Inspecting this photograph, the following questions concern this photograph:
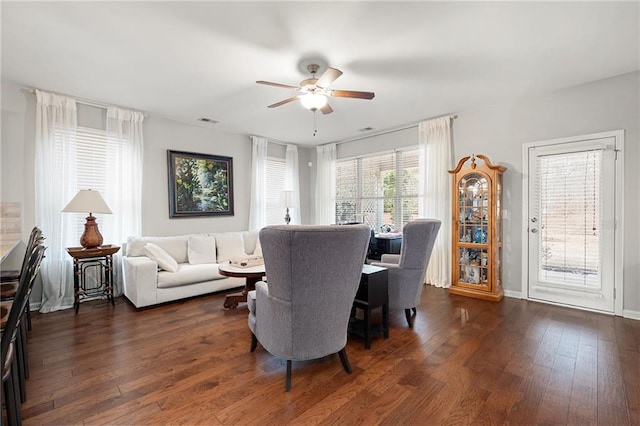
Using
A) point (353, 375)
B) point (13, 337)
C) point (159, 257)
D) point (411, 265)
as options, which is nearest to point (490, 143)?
point (411, 265)

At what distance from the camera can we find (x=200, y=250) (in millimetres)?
4520

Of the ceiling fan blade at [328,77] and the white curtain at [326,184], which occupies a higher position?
the ceiling fan blade at [328,77]

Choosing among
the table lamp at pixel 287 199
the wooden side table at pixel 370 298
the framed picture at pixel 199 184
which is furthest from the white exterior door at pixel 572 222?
the framed picture at pixel 199 184

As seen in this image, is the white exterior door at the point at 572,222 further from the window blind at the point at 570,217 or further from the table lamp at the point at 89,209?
the table lamp at the point at 89,209

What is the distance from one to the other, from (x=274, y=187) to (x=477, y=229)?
12.8 feet

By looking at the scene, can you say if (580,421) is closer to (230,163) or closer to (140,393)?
(140,393)

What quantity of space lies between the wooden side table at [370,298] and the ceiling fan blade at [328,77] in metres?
1.77

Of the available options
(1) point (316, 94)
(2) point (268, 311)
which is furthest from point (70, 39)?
(2) point (268, 311)

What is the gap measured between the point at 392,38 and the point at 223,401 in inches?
120

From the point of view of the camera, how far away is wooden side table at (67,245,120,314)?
3.60 metres

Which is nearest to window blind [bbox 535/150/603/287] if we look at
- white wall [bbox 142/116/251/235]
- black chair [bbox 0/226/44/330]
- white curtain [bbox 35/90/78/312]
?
white wall [bbox 142/116/251/235]

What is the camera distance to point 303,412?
181cm

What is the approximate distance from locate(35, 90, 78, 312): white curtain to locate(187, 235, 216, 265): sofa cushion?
1.45 m

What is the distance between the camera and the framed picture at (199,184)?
4820mm
